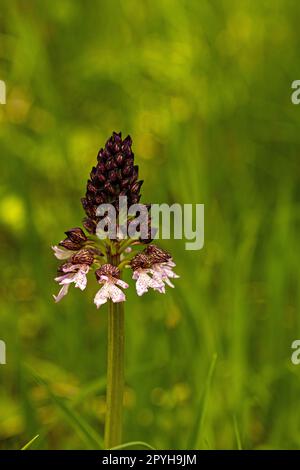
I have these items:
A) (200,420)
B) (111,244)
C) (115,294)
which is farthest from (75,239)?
(200,420)

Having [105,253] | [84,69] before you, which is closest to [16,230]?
[84,69]

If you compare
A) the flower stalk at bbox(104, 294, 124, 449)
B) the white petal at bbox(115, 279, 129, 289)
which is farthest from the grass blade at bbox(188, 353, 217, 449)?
the white petal at bbox(115, 279, 129, 289)

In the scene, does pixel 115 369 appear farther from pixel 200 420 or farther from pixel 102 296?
pixel 200 420

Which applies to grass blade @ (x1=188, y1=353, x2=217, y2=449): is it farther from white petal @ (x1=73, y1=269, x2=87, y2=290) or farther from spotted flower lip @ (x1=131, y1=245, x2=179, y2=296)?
white petal @ (x1=73, y1=269, x2=87, y2=290)

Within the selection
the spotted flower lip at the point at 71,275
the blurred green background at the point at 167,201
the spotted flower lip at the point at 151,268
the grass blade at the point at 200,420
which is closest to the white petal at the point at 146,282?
the spotted flower lip at the point at 151,268
